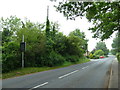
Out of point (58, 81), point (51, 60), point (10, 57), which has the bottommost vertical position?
point (58, 81)

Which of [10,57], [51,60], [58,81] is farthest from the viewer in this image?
[51,60]

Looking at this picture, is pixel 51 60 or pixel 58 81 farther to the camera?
pixel 51 60

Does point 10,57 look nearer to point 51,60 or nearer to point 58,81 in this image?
point 51,60

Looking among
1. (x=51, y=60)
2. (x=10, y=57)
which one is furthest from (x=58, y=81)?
(x=51, y=60)

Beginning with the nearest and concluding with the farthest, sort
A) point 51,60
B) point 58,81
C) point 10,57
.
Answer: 1. point 58,81
2. point 10,57
3. point 51,60

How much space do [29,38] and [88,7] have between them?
14219 millimetres

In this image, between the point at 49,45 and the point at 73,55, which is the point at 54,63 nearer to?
the point at 49,45

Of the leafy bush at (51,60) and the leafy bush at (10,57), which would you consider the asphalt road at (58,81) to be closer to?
the leafy bush at (10,57)

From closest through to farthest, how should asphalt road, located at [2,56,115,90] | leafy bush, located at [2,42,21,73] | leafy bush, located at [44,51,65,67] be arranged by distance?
asphalt road, located at [2,56,115,90], leafy bush, located at [2,42,21,73], leafy bush, located at [44,51,65,67]

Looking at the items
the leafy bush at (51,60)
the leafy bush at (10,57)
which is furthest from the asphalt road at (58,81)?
the leafy bush at (51,60)

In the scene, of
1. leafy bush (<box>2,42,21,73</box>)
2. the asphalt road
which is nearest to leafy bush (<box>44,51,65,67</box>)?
leafy bush (<box>2,42,21,73</box>)

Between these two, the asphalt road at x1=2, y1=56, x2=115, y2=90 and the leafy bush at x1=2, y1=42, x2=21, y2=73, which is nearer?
the asphalt road at x1=2, y1=56, x2=115, y2=90

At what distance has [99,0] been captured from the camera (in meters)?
7.28

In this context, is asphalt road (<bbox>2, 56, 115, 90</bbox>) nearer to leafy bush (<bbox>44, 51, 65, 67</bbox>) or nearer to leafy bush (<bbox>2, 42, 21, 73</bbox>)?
→ leafy bush (<bbox>2, 42, 21, 73</bbox>)
